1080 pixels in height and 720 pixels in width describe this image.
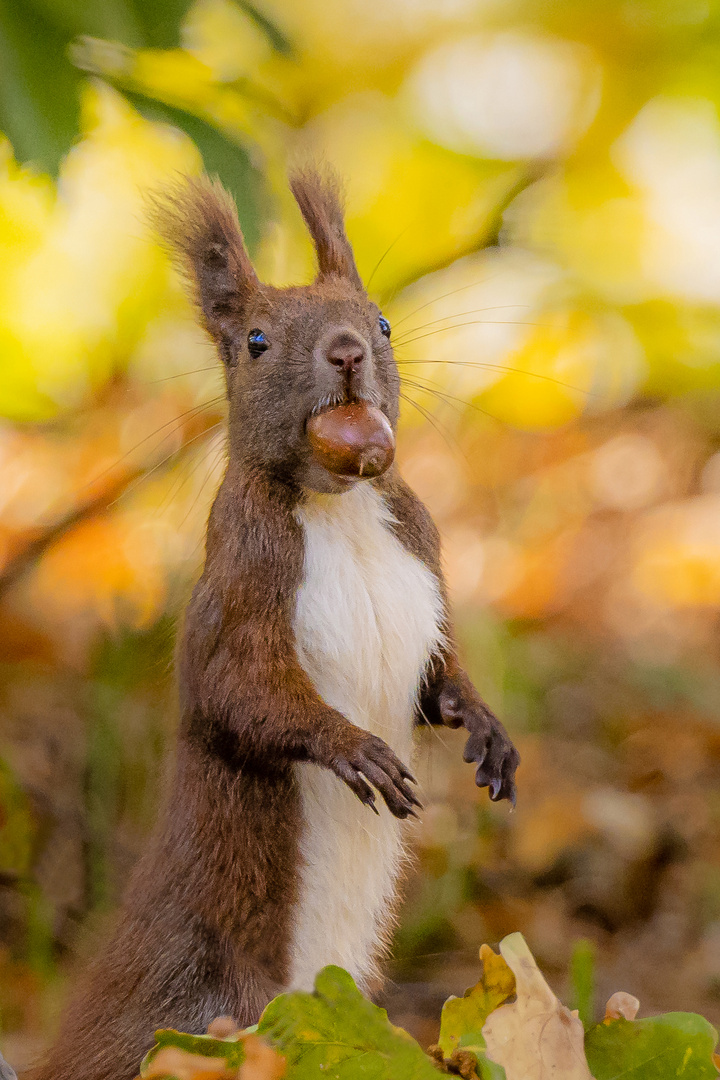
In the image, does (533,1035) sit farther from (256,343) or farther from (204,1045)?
(256,343)

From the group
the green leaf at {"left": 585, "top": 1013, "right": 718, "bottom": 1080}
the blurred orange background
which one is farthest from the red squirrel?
the green leaf at {"left": 585, "top": 1013, "right": 718, "bottom": 1080}

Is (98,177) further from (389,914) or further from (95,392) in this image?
(389,914)

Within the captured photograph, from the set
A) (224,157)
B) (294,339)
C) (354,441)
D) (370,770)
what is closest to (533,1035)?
(370,770)

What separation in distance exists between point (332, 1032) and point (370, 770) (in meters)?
0.19

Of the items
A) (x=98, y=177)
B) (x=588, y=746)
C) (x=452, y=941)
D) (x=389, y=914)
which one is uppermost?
(x=98, y=177)

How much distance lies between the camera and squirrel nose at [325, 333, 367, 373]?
0.85 metres

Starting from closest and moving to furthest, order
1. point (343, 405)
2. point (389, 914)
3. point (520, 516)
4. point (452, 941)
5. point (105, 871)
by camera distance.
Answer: point (343, 405), point (389, 914), point (105, 871), point (452, 941), point (520, 516)

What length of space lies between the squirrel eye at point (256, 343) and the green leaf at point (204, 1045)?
1.79ft

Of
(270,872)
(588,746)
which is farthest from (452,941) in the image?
(270,872)

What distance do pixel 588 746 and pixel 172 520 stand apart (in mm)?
1196

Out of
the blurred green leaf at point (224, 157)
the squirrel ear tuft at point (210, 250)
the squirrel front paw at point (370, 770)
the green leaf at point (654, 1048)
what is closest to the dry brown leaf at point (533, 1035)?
the green leaf at point (654, 1048)

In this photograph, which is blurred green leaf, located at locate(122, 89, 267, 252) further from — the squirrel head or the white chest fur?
the white chest fur

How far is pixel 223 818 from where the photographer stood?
94 centimetres

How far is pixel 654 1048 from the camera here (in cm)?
81
